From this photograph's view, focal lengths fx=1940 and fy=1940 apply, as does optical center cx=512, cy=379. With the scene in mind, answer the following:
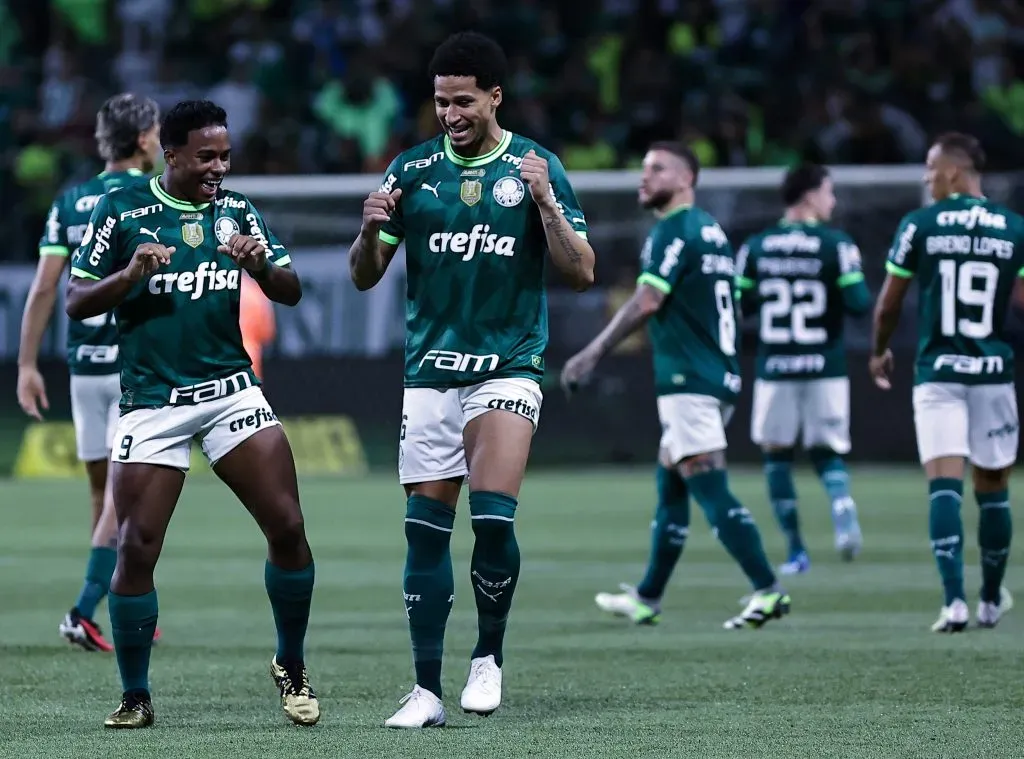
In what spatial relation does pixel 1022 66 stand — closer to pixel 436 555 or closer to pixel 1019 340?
pixel 1019 340

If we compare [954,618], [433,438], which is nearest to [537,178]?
[433,438]

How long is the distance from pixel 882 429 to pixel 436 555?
1339cm

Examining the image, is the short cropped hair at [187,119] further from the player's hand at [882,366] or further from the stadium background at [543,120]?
the stadium background at [543,120]

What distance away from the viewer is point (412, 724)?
6.46 m

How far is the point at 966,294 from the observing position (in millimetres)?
9227

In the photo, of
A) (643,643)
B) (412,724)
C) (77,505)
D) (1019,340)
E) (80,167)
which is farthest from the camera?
(80,167)

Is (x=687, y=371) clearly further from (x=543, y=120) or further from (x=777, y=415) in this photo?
(x=543, y=120)

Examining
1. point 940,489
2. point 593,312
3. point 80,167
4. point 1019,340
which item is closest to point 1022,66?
point 1019,340

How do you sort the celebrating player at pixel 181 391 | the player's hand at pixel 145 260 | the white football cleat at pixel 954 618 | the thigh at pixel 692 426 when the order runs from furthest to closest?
the thigh at pixel 692 426, the white football cleat at pixel 954 618, the celebrating player at pixel 181 391, the player's hand at pixel 145 260

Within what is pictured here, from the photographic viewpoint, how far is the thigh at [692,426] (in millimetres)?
9484

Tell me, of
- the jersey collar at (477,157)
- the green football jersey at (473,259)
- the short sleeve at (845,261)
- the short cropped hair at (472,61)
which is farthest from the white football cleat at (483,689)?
the short sleeve at (845,261)

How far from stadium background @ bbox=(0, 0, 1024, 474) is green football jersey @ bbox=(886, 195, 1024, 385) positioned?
9.92 metres

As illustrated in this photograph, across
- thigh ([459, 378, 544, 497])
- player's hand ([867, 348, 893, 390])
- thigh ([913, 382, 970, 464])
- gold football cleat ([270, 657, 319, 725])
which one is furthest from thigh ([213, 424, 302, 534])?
player's hand ([867, 348, 893, 390])

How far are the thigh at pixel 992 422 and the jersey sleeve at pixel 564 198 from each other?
324 centimetres
